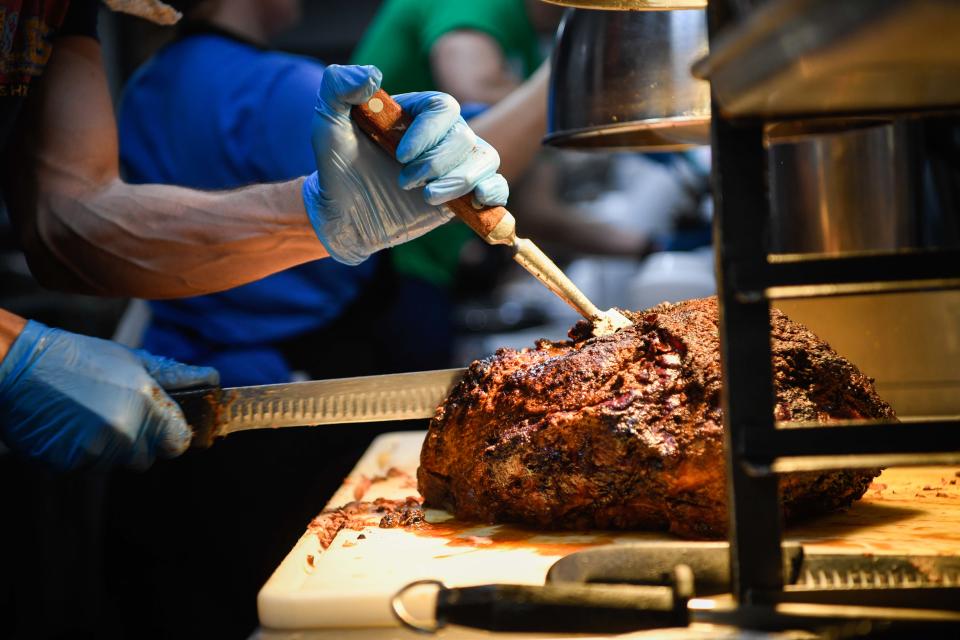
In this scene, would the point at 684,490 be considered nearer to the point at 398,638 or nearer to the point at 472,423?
the point at 472,423

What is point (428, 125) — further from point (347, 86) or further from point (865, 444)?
point (865, 444)

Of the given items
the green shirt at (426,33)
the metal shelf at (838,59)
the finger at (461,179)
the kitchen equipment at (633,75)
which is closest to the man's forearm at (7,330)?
the finger at (461,179)

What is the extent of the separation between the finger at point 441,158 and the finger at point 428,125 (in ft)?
0.04

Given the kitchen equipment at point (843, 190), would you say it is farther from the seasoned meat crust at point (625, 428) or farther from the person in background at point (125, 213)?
the person in background at point (125, 213)

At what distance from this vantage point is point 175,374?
188 centimetres

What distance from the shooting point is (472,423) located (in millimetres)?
1737

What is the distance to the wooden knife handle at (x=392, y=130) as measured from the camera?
1758 mm

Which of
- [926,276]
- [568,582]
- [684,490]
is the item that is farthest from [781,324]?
[568,582]

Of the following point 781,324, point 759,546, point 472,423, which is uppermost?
point 781,324

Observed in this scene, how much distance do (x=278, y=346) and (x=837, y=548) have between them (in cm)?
192

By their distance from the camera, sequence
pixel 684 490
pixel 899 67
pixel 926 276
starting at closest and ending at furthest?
pixel 899 67 < pixel 926 276 < pixel 684 490

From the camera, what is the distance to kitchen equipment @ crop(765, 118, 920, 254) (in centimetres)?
224

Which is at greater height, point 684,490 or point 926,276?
point 926,276

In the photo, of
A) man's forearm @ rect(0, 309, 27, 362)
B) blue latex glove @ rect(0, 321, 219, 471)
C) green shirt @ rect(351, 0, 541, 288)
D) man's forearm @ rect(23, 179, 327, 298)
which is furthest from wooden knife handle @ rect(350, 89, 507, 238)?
green shirt @ rect(351, 0, 541, 288)
